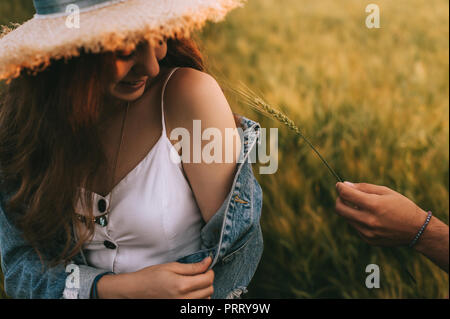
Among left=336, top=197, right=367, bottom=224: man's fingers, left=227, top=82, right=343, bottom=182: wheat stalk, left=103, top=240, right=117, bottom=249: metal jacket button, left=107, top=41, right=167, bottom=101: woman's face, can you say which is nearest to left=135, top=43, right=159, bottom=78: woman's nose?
left=107, top=41, right=167, bottom=101: woman's face

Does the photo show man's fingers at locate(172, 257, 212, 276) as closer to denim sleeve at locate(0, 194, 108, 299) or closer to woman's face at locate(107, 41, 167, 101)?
denim sleeve at locate(0, 194, 108, 299)

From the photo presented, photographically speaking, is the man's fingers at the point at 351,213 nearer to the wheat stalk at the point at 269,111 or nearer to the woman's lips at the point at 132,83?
the wheat stalk at the point at 269,111

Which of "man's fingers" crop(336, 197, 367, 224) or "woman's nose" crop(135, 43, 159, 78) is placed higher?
"woman's nose" crop(135, 43, 159, 78)

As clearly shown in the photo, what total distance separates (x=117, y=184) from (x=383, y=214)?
664 mm

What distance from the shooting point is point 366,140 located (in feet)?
7.34

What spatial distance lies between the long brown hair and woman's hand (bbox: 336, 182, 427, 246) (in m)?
0.63

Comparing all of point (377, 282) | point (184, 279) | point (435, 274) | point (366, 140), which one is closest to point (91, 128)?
point (184, 279)

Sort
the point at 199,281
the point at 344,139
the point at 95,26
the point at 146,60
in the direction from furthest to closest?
1. the point at 344,139
2. the point at 199,281
3. the point at 146,60
4. the point at 95,26

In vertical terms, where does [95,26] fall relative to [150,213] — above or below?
above

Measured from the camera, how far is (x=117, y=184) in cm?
110

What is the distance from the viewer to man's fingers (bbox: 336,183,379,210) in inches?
39.6

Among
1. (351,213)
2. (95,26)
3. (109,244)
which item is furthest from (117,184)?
(351,213)

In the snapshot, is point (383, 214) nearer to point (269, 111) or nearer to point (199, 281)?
point (269, 111)
